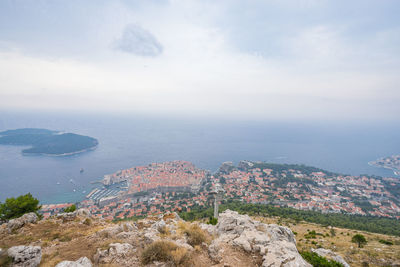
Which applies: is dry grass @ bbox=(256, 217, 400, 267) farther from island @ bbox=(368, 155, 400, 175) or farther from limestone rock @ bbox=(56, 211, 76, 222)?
island @ bbox=(368, 155, 400, 175)

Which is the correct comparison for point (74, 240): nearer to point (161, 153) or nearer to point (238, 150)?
point (161, 153)

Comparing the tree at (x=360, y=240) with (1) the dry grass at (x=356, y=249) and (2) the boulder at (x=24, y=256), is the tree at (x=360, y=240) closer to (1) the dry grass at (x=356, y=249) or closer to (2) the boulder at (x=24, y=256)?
(1) the dry grass at (x=356, y=249)

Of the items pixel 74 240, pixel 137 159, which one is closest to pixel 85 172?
pixel 137 159

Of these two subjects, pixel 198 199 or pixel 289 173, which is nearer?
pixel 198 199

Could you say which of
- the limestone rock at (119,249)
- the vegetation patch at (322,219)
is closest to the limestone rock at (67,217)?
the limestone rock at (119,249)

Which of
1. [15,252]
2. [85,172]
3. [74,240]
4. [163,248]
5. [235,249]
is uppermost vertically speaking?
[15,252]

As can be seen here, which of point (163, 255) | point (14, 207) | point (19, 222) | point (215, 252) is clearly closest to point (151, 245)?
point (163, 255)
